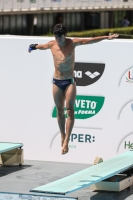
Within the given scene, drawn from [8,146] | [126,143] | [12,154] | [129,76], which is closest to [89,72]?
[129,76]

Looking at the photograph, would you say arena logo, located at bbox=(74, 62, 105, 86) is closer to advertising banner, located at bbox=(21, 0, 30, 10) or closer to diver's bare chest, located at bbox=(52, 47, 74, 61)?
diver's bare chest, located at bbox=(52, 47, 74, 61)

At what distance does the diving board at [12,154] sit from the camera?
1644 cm

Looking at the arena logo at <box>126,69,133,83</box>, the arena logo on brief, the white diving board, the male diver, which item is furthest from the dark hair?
the arena logo on brief

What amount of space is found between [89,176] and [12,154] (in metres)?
3.50

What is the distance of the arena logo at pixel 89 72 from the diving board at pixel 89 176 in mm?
1945

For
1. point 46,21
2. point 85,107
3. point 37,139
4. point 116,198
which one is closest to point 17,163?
point 37,139

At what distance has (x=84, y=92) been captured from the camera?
16609 mm

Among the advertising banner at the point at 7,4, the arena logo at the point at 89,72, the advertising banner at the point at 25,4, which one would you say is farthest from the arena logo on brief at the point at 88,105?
the advertising banner at the point at 25,4

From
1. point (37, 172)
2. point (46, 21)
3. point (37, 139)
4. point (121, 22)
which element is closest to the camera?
point (37, 172)

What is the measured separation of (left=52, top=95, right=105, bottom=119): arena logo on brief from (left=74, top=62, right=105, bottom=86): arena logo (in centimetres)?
32

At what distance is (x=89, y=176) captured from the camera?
537 inches

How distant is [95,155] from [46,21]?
→ 89.0 feet

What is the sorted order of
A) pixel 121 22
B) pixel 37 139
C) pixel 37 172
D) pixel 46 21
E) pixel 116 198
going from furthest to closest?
pixel 121 22 → pixel 46 21 → pixel 37 139 → pixel 37 172 → pixel 116 198

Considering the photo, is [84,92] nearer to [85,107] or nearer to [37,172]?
[85,107]
